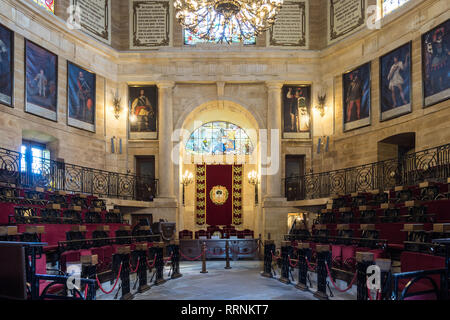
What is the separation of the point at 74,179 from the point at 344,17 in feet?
36.5

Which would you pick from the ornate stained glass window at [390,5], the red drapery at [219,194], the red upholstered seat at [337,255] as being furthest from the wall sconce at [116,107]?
the red upholstered seat at [337,255]

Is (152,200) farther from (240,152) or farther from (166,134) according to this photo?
(240,152)

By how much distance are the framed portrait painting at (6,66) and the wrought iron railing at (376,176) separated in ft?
32.5

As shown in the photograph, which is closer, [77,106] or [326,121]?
[77,106]

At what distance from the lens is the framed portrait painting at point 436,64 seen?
11.1 metres

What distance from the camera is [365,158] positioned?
14.2 metres

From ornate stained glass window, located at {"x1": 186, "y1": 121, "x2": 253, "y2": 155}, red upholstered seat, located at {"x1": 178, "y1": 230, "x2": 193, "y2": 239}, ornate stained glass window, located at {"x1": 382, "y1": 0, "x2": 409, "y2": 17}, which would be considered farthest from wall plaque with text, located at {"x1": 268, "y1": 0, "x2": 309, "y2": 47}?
red upholstered seat, located at {"x1": 178, "y1": 230, "x2": 193, "y2": 239}

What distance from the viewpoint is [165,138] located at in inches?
637

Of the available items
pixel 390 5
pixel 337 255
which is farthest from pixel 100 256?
pixel 390 5

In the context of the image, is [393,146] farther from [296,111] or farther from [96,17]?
[96,17]

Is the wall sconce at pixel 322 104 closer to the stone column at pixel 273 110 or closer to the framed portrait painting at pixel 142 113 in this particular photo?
the stone column at pixel 273 110
